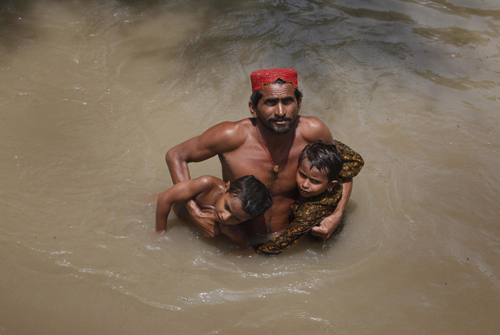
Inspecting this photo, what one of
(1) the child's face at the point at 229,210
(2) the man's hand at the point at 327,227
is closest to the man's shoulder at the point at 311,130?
(2) the man's hand at the point at 327,227

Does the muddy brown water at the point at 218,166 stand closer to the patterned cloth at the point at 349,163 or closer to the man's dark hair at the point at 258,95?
the patterned cloth at the point at 349,163

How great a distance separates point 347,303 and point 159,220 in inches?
58.1

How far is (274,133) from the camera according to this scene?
2.86 meters

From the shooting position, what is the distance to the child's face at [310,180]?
282cm

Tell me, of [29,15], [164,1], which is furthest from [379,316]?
Answer: [29,15]

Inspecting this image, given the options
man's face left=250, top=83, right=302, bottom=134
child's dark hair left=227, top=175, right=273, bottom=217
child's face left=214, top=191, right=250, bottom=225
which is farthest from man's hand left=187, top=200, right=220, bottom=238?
man's face left=250, top=83, right=302, bottom=134

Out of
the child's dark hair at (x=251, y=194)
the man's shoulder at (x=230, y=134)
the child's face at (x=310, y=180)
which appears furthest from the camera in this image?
the man's shoulder at (x=230, y=134)

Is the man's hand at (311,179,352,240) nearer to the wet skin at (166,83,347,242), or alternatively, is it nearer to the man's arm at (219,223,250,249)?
the wet skin at (166,83,347,242)

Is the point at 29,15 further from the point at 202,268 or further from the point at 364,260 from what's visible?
the point at 364,260

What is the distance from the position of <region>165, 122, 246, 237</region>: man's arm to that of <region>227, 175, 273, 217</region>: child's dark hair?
0.29 metres

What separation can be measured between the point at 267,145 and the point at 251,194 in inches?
16.2

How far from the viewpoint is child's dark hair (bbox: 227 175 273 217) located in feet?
8.91

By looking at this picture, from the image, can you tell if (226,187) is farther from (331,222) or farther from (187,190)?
(331,222)

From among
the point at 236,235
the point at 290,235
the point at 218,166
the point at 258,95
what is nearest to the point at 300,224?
the point at 290,235
